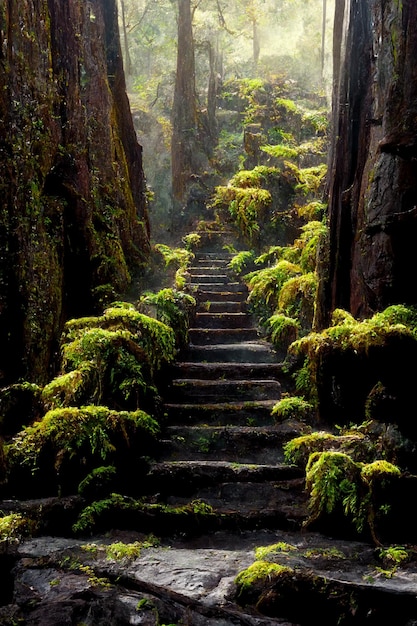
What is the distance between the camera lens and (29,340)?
5750 millimetres

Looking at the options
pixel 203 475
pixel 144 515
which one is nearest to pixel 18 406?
pixel 144 515

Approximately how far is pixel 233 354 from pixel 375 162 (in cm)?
398

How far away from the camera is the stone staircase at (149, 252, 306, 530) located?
4707 millimetres

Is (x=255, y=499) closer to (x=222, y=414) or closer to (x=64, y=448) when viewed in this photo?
(x=222, y=414)

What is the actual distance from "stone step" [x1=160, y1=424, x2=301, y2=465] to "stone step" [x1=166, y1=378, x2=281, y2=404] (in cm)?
84

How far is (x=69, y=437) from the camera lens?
4.64 meters

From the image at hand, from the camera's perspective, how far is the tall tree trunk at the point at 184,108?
16.2m

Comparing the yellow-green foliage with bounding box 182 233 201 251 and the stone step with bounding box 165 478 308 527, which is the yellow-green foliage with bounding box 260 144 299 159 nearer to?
the yellow-green foliage with bounding box 182 233 201 251

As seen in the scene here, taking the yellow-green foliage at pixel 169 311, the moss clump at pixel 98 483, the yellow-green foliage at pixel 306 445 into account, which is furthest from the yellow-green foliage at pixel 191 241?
the moss clump at pixel 98 483

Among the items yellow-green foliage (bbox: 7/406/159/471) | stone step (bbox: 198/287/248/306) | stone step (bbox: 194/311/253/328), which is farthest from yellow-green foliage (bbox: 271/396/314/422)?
stone step (bbox: 198/287/248/306)

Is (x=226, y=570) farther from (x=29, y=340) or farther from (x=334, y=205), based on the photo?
(x=334, y=205)

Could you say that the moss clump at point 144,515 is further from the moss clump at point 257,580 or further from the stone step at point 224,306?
the stone step at point 224,306

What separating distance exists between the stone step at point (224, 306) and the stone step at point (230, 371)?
274cm

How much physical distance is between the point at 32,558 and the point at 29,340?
282 cm
